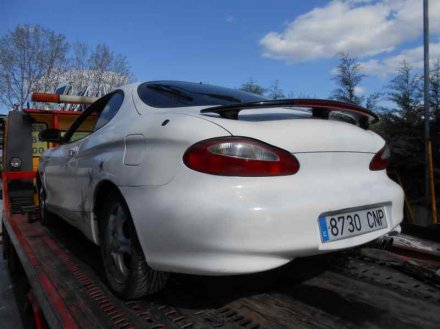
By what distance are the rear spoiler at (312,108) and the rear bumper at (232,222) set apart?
35 centimetres

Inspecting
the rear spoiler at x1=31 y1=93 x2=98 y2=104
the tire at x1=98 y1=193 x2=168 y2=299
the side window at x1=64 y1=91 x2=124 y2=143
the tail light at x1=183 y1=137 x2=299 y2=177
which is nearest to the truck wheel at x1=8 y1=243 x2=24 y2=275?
the rear spoiler at x1=31 y1=93 x2=98 y2=104

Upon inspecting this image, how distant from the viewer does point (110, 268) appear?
8.26ft

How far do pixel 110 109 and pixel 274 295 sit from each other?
5.74 feet

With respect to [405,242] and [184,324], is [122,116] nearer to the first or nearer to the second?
[184,324]

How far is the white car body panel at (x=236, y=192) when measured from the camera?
5.99ft

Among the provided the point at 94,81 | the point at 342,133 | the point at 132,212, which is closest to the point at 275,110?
the point at 342,133

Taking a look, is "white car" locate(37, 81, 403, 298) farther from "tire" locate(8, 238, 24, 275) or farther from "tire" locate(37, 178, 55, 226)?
"tire" locate(8, 238, 24, 275)

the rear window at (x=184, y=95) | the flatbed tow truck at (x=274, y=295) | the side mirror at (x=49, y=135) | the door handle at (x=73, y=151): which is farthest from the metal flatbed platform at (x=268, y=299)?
the side mirror at (x=49, y=135)

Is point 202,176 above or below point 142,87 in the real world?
below

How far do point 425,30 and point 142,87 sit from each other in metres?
6.75

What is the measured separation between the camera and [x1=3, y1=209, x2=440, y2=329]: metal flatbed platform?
1.94 meters

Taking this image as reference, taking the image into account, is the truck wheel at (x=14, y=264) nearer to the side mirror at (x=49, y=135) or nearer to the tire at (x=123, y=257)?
the side mirror at (x=49, y=135)

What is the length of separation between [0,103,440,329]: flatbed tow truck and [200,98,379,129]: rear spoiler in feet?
2.55

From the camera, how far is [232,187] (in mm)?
1852
